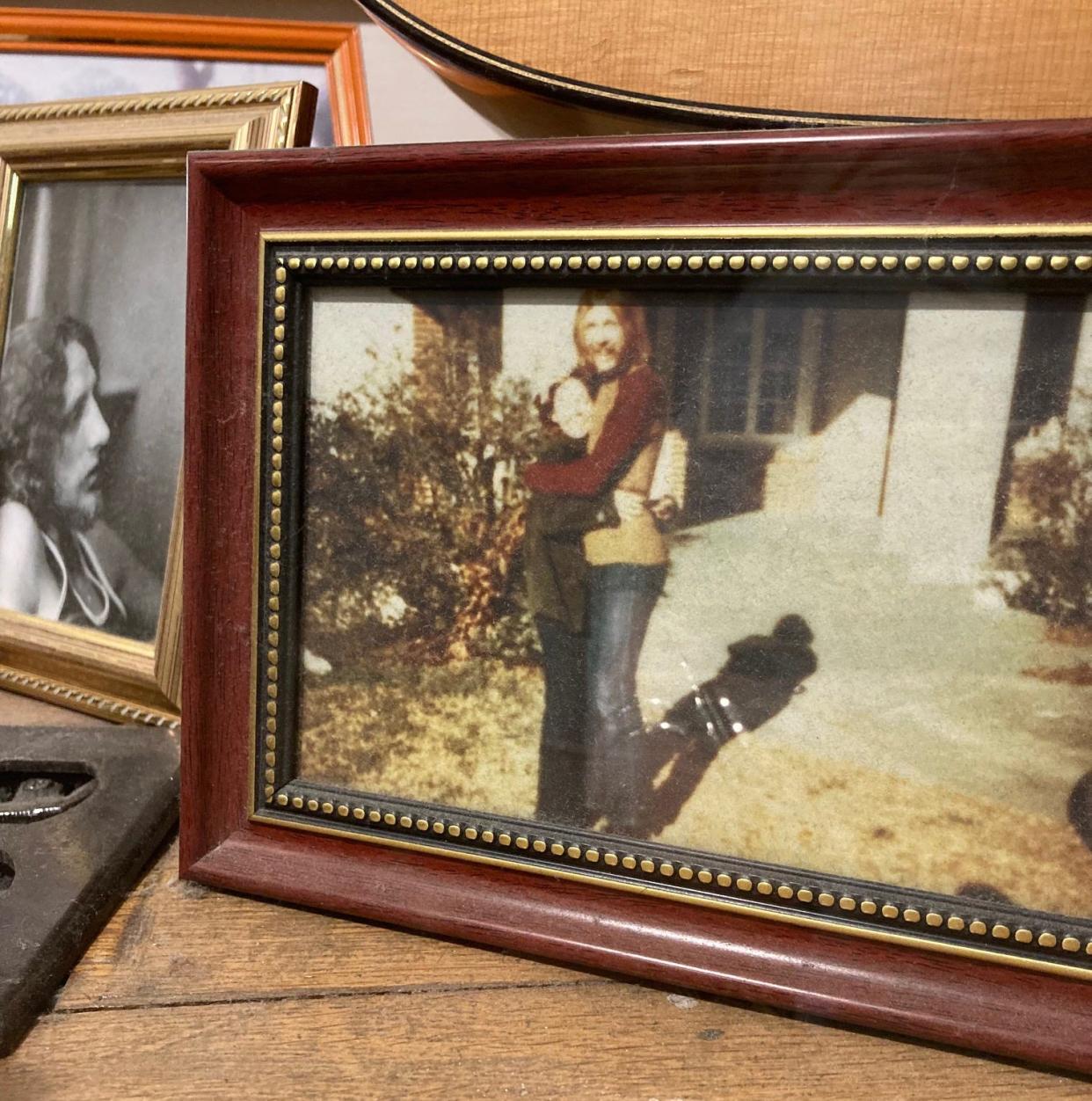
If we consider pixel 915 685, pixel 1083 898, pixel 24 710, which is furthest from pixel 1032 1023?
pixel 24 710

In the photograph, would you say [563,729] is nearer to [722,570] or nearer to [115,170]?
[722,570]

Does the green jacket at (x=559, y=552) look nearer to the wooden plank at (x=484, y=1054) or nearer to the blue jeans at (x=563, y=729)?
the blue jeans at (x=563, y=729)

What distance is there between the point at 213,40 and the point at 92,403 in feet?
1.20

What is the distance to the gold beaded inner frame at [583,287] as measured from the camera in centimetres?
41

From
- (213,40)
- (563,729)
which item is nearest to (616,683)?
(563,729)

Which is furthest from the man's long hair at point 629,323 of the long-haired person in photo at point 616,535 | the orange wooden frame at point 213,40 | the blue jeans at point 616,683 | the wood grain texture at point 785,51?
the orange wooden frame at point 213,40

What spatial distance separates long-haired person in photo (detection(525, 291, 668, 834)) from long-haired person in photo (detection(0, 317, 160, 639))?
42 cm

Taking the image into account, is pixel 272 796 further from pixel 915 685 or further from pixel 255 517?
pixel 915 685

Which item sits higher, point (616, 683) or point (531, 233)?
point (531, 233)

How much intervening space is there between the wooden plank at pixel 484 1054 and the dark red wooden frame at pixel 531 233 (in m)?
0.02

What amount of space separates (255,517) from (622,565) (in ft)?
0.73

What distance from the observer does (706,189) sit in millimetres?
426

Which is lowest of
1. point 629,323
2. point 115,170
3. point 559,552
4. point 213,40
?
point 559,552

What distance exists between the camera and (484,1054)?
0.43 meters
